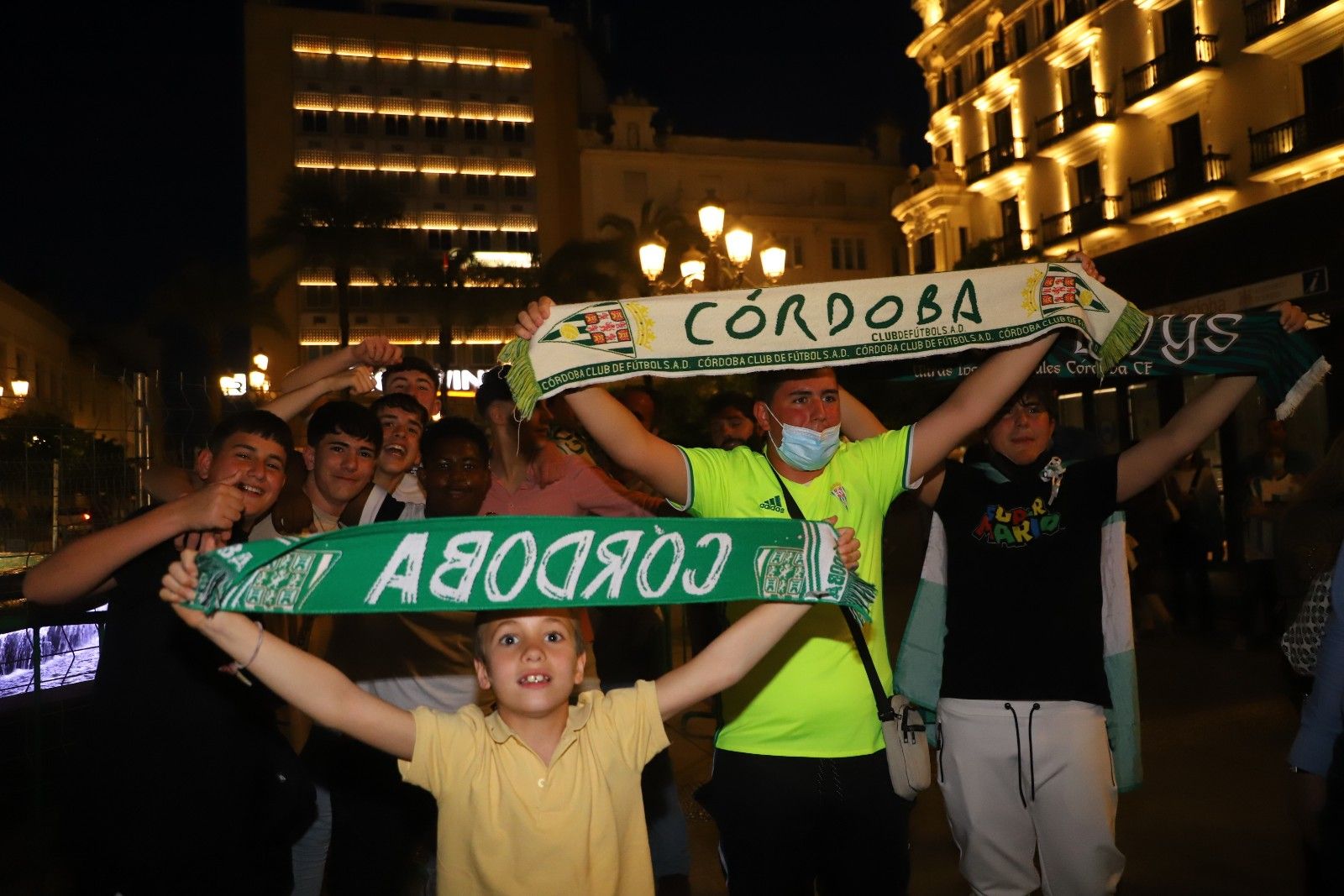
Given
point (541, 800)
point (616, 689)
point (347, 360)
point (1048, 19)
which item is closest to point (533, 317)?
point (616, 689)

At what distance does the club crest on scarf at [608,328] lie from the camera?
3.34 metres

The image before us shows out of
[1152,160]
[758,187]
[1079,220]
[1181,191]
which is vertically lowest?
[1181,191]

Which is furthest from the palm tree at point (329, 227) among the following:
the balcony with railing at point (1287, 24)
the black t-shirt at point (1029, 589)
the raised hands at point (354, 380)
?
the black t-shirt at point (1029, 589)

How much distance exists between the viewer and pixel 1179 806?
569 centimetres

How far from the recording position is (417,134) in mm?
64438

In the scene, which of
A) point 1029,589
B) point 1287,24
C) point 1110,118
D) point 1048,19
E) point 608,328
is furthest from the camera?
point 1048,19

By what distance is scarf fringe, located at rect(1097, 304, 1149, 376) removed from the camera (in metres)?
3.61

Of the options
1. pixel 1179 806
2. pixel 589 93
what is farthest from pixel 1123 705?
pixel 589 93

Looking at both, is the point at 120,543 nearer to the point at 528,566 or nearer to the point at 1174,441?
the point at 528,566

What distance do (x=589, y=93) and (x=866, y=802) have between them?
255ft

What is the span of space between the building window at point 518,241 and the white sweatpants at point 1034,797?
2499 inches

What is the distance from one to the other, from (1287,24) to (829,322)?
24.3 m

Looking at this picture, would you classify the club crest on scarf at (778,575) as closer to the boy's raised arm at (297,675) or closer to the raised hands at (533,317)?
the boy's raised arm at (297,675)

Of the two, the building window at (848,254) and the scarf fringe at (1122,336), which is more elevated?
the building window at (848,254)
